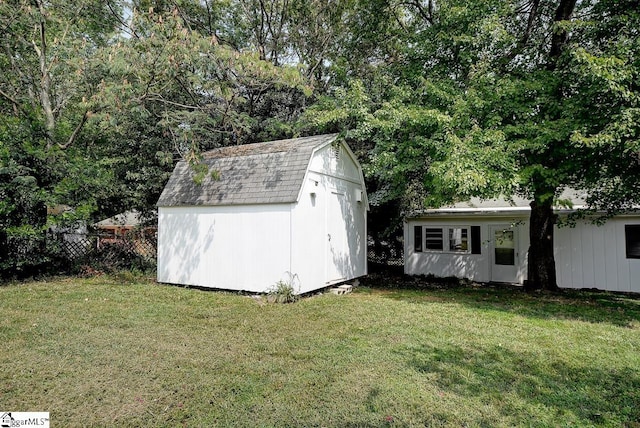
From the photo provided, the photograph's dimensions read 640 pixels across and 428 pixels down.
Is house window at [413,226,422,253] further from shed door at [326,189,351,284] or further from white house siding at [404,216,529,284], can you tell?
shed door at [326,189,351,284]

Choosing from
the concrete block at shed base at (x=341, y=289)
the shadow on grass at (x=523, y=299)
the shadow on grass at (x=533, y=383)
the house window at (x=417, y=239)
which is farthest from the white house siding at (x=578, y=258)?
the shadow on grass at (x=533, y=383)

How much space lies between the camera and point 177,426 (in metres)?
2.91

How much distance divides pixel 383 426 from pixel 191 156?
787cm

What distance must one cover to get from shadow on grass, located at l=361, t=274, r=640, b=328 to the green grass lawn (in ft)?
0.32

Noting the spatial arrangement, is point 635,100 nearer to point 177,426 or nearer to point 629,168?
point 629,168

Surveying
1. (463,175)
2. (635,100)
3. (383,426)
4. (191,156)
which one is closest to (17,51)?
(191,156)

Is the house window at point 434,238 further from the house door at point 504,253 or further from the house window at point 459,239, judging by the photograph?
the house door at point 504,253

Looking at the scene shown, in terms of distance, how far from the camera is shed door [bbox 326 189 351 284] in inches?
356

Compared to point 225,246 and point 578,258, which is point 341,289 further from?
point 578,258

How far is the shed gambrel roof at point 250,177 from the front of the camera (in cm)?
806

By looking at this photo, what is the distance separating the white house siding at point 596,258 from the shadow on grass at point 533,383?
7.71 m

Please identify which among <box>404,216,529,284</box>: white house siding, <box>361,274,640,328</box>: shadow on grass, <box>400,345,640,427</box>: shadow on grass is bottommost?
<box>361,274,640,328</box>: shadow on grass

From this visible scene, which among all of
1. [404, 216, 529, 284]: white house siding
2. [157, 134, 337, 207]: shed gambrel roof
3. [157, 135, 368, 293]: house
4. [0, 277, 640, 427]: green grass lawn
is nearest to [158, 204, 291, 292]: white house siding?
[157, 135, 368, 293]: house

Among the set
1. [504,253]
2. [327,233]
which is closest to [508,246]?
[504,253]
